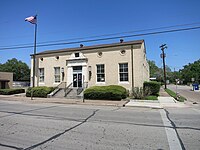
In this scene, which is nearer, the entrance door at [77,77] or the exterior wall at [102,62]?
the exterior wall at [102,62]

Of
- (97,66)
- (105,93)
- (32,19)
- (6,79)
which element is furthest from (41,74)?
(105,93)

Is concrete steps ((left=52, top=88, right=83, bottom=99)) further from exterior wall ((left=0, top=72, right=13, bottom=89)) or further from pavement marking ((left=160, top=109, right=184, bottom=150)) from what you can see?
exterior wall ((left=0, top=72, right=13, bottom=89))

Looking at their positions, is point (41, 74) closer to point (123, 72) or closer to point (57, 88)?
point (57, 88)

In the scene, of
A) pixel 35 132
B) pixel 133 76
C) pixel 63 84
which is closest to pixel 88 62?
pixel 63 84

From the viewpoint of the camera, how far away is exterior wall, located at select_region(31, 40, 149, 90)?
2027 cm

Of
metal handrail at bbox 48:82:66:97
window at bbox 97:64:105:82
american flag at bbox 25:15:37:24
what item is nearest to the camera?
metal handrail at bbox 48:82:66:97

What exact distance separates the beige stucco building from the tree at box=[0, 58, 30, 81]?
65.0m

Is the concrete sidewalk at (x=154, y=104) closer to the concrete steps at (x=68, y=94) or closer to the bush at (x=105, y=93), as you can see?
the bush at (x=105, y=93)

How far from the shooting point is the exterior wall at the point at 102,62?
66.5 feet

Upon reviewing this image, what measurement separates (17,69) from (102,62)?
74.6 meters

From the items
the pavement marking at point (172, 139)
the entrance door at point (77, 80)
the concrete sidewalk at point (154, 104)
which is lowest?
the concrete sidewalk at point (154, 104)

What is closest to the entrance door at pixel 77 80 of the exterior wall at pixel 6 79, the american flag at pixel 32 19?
the american flag at pixel 32 19

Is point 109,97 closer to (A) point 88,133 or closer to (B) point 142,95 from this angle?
(B) point 142,95

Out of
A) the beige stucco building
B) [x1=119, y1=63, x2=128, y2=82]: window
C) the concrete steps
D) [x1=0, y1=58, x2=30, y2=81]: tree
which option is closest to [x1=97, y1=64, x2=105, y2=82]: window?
the beige stucco building
